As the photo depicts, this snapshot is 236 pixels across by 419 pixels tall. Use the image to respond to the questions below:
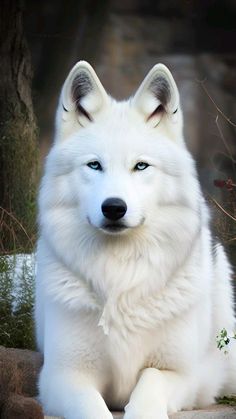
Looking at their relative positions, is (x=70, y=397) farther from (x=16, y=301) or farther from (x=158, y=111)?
(x=16, y=301)

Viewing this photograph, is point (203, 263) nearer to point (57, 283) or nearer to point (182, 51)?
point (57, 283)

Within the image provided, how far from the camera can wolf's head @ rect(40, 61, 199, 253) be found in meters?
3.41

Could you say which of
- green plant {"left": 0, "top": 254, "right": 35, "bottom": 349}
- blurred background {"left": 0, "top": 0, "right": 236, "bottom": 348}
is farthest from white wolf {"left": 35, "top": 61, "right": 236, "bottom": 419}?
blurred background {"left": 0, "top": 0, "right": 236, "bottom": 348}

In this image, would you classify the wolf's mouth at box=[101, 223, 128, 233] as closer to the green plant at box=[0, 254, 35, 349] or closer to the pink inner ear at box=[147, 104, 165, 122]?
the pink inner ear at box=[147, 104, 165, 122]

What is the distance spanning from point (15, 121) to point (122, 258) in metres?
3.78

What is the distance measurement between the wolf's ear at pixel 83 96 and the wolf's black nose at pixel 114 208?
50 centimetres

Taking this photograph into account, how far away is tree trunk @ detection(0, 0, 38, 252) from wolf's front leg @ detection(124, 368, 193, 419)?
3484 millimetres

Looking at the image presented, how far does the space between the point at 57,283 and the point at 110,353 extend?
0.36 metres

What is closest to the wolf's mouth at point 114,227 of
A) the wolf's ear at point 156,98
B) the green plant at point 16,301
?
the wolf's ear at point 156,98

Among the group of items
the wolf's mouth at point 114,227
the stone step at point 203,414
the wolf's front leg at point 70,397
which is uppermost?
the wolf's mouth at point 114,227

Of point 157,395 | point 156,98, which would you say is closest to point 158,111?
point 156,98

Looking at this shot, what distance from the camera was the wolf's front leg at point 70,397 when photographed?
10.7 feet

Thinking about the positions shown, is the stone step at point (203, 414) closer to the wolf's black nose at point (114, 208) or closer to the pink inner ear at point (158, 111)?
the wolf's black nose at point (114, 208)

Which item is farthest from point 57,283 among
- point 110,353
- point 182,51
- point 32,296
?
point 182,51
